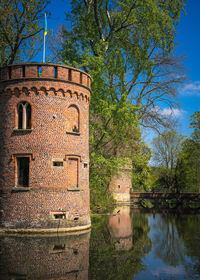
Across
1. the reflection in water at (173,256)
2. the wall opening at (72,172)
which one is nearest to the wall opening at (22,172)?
the wall opening at (72,172)

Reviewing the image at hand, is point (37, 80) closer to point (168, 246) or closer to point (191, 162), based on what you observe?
point (168, 246)

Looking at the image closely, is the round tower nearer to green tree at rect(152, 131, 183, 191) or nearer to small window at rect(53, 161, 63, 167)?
small window at rect(53, 161, 63, 167)

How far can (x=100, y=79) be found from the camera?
22.0 metres

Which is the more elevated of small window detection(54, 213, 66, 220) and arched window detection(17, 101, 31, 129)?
arched window detection(17, 101, 31, 129)

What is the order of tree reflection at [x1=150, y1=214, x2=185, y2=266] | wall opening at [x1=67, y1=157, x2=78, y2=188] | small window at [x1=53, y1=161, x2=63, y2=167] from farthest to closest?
wall opening at [x1=67, y1=157, x2=78, y2=188]
small window at [x1=53, y1=161, x2=63, y2=167]
tree reflection at [x1=150, y1=214, x2=185, y2=266]

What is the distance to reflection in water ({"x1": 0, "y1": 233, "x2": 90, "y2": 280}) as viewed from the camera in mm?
8789

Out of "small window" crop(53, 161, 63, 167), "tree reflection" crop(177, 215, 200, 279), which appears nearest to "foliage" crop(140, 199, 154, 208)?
"tree reflection" crop(177, 215, 200, 279)

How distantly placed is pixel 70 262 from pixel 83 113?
9656 mm

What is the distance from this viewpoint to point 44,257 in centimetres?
1066

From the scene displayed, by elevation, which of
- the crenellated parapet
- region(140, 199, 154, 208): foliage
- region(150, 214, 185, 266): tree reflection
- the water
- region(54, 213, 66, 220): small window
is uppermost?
the crenellated parapet

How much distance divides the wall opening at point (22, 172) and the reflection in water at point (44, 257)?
9.84ft

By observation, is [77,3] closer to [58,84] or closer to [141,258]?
[58,84]

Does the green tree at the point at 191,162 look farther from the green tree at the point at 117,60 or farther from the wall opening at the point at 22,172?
the wall opening at the point at 22,172

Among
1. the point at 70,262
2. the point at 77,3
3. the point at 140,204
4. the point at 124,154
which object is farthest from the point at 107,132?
the point at 140,204
